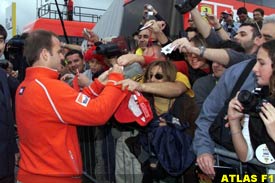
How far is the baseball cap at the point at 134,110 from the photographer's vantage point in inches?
104

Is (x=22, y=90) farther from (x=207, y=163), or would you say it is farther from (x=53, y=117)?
(x=207, y=163)

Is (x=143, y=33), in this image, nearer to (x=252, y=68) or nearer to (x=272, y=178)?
(x=252, y=68)

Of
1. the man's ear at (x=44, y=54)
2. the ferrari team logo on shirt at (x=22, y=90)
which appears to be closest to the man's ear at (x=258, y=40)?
the man's ear at (x=44, y=54)

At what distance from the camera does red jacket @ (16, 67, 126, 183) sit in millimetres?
2350

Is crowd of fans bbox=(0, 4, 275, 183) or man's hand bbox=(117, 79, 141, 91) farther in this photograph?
man's hand bbox=(117, 79, 141, 91)

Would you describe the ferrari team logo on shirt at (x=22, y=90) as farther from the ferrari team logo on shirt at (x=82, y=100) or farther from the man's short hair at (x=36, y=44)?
the ferrari team logo on shirt at (x=82, y=100)

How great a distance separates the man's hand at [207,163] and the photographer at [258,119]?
0.31m

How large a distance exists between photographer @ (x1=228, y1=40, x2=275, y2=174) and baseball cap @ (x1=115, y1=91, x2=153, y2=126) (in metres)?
0.68

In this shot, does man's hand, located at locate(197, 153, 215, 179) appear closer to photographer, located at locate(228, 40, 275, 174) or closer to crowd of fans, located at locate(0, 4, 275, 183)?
crowd of fans, located at locate(0, 4, 275, 183)

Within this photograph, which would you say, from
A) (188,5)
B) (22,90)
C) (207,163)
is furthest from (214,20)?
(22,90)

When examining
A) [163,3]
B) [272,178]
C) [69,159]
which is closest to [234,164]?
[272,178]

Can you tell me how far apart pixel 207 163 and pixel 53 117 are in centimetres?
101

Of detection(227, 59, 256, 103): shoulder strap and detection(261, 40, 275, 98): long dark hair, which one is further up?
detection(261, 40, 275, 98): long dark hair

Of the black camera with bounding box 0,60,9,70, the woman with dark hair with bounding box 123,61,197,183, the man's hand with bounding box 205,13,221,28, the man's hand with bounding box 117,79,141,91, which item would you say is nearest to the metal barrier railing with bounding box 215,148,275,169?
the woman with dark hair with bounding box 123,61,197,183
